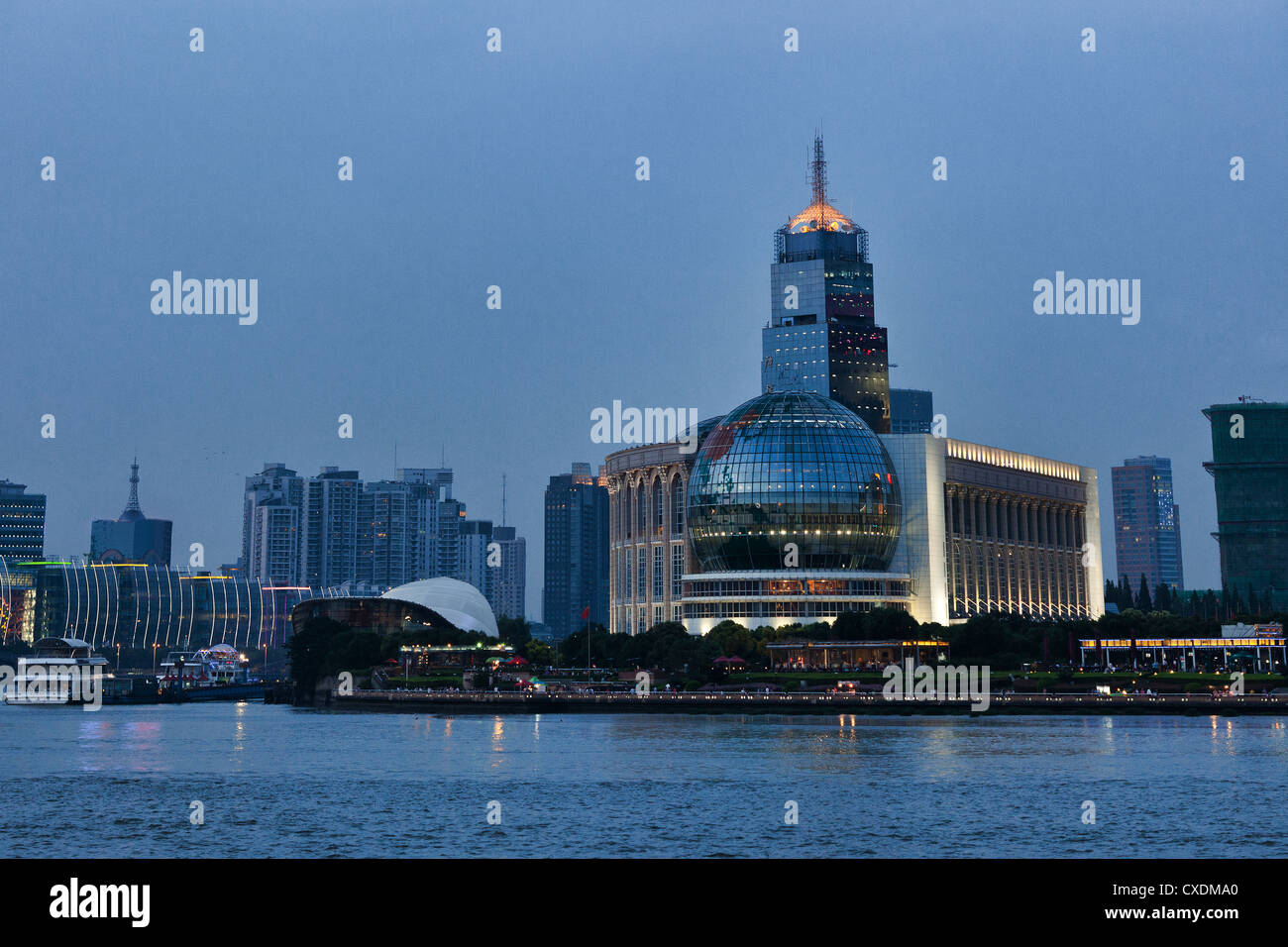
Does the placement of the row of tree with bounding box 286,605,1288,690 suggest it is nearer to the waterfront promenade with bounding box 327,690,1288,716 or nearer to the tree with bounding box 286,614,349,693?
the tree with bounding box 286,614,349,693

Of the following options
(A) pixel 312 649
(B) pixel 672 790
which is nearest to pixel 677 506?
(A) pixel 312 649

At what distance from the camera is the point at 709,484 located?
176 metres

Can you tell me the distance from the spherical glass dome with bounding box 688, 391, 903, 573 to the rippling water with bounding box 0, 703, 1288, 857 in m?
63.6

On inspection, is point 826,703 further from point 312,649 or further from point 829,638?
point 312,649

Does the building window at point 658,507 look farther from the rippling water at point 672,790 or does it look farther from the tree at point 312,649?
the rippling water at point 672,790

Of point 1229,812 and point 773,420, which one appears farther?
point 773,420

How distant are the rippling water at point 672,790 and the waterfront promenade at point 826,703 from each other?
19.7 feet

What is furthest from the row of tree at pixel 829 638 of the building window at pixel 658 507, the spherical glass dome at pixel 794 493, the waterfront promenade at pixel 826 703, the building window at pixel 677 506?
the building window at pixel 658 507

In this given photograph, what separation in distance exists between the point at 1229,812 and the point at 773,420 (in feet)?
399

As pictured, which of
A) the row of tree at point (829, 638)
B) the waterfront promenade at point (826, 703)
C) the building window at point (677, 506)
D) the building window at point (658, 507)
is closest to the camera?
the waterfront promenade at point (826, 703)

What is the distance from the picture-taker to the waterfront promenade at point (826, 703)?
116 meters
